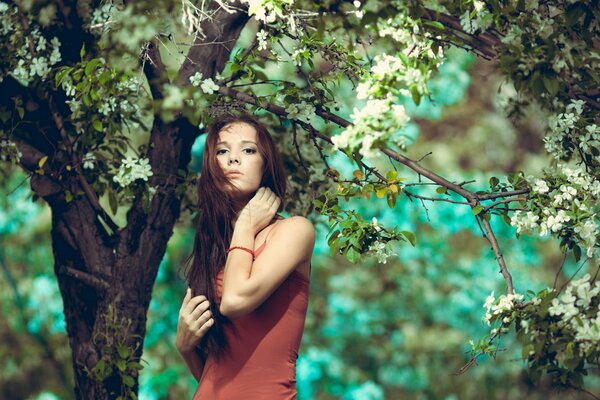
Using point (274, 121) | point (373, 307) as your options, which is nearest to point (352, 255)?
point (274, 121)

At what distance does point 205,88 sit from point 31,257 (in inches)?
225

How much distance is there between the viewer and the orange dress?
2934 mm

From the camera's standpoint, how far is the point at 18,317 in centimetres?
824

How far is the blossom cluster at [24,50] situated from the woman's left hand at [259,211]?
96 cm

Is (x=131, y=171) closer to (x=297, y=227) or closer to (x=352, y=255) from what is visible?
(x=297, y=227)

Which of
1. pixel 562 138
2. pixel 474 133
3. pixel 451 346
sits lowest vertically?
pixel 562 138

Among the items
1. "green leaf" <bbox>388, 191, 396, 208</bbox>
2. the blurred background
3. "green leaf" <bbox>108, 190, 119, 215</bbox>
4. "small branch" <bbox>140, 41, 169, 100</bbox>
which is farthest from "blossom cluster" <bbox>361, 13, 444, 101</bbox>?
the blurred background

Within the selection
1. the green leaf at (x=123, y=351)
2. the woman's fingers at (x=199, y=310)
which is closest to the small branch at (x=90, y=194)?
the green leaf at (x=123, y=351)

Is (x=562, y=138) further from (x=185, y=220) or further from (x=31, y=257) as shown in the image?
(x=31, y=257)

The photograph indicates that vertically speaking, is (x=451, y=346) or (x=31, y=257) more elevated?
(x=31, y=257)

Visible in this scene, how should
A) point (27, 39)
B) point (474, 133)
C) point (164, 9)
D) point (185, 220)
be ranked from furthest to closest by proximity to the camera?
point (474, 133) → point (185, 220) → point (27, 39) → point (164, 9)

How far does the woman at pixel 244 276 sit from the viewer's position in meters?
2.88

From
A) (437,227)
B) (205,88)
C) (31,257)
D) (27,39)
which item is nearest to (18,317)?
(31,257)

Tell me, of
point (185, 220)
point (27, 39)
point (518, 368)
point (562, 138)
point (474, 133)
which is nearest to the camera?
point (562, 138)
